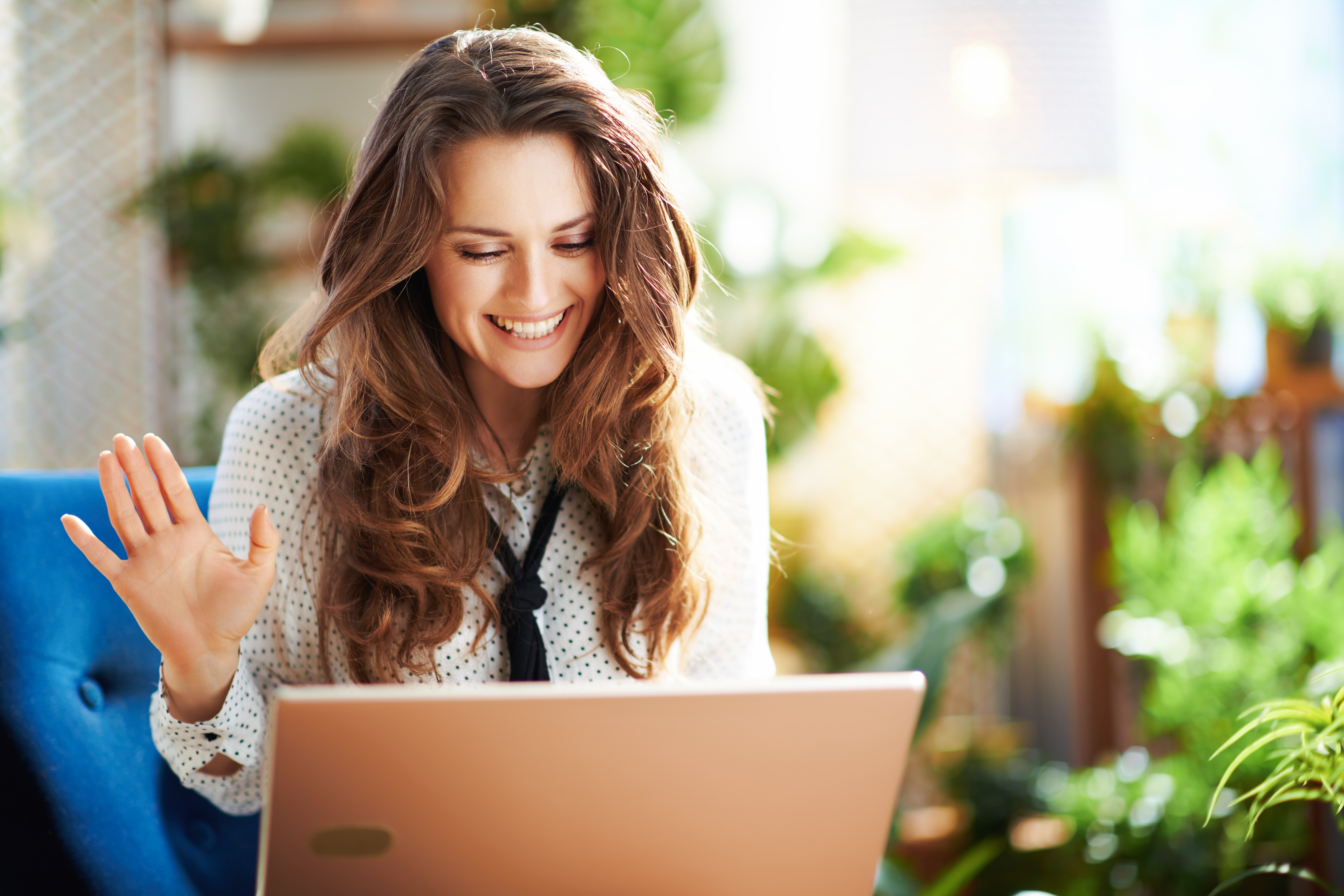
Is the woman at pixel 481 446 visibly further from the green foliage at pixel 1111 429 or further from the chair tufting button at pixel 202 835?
the green foliage at pixel 1111 429

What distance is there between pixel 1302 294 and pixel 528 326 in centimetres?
199

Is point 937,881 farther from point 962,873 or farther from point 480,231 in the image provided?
point 480,231

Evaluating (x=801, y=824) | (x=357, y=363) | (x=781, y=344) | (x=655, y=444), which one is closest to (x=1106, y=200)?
(x=781, y=344)

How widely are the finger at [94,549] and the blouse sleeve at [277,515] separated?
241 millimetres

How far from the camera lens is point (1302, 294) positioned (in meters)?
2.30

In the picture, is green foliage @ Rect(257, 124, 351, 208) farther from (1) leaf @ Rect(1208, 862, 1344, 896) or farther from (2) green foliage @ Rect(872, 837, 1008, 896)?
(1) leaf @ Rect(1208, 862, 1344, 896)

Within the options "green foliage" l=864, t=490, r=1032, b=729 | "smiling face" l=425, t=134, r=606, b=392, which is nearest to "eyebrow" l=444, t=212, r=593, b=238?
"smiling face" l=425, t=134, r=606, b=392

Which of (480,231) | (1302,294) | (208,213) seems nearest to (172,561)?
(480,231)

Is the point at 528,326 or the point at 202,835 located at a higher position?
the point at 528,326

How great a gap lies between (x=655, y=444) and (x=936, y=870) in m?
1.87

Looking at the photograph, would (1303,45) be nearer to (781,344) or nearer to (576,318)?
(781,344)

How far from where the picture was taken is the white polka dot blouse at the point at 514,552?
108 centimetres

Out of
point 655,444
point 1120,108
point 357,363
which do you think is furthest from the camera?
point 1120,108

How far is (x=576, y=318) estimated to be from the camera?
1.07 m
